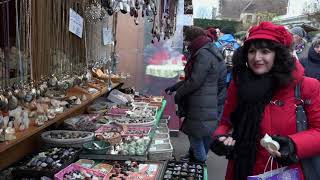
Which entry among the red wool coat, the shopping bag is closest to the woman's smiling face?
the red wool coat

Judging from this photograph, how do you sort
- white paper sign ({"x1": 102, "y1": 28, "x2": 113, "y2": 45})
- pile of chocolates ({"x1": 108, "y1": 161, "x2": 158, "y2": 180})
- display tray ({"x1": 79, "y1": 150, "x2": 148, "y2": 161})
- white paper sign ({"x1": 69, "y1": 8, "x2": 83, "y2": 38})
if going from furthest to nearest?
white paper sign ({"x1": 102, "y1": 28, "x2": 113, "y2": 45}) < white paper sign ({"x1": 69, "y1": 8, "x2": 83, "y2": 38}) < display tray ({"x1": 79, "y1": 150, "x2": 148, "y2": 161}) < pile of chocolates ({"x1": 108, "y1": 161, "x2": 158, "y2": 180})

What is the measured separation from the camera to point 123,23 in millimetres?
5395

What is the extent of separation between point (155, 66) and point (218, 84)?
1.63 metres

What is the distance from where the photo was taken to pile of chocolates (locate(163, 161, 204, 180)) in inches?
96.2

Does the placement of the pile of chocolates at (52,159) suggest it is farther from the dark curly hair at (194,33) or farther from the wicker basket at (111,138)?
the dark curly hair at (194,33)

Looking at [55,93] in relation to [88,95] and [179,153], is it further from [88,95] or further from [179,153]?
[179,153]

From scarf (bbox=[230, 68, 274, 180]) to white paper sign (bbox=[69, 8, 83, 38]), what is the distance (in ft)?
5.43

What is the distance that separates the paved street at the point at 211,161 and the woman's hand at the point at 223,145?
2.46 meters

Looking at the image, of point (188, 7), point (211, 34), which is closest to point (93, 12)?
point (211, 34)

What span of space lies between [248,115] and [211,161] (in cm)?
314

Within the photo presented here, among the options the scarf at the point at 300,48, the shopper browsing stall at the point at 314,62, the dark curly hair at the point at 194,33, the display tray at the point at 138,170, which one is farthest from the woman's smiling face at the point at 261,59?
the scarf at the point at 300,48

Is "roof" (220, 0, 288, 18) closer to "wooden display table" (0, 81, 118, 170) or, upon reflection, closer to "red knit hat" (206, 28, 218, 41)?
"red knit hat" (206, 28, 218, 41)

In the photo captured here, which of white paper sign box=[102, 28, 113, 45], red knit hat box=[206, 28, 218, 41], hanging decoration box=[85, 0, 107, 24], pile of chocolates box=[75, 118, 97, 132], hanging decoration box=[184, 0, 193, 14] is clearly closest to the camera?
pile of chocolates box=[75, 118, 97, 132]

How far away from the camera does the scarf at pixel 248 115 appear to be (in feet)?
5.43
